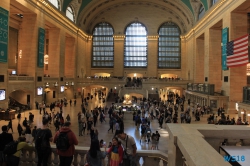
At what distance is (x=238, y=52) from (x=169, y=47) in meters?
28.1

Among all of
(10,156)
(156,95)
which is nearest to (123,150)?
(10,156)

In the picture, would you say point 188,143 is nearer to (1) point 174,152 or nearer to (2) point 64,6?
(1) point 174,152

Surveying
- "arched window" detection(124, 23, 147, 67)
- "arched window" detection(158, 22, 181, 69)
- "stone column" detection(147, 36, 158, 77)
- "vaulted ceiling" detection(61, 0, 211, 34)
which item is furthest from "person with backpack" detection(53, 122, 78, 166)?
"arched window" detection(158, 22, 181, 69)

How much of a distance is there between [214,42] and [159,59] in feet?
57.6

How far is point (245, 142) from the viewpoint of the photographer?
3004mm

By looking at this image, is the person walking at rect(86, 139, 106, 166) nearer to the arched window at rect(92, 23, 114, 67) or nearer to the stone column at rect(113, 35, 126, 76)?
the stone column at rect(113, 35, 126, 76)

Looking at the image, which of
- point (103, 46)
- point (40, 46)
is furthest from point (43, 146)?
point (103, 46)

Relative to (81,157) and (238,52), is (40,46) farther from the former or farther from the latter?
(81,157)

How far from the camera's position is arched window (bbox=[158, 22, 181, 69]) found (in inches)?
1715

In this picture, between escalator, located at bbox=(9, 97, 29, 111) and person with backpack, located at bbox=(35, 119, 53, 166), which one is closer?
person with backpack, located at bbox=(35, 119, 53, 166)

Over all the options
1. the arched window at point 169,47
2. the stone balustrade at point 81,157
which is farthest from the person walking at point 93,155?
the arched window at point 169,47

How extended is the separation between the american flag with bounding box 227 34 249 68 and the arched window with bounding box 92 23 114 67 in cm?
2885

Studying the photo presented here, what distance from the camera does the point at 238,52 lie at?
1609cm

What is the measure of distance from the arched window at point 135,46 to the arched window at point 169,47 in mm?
3122
